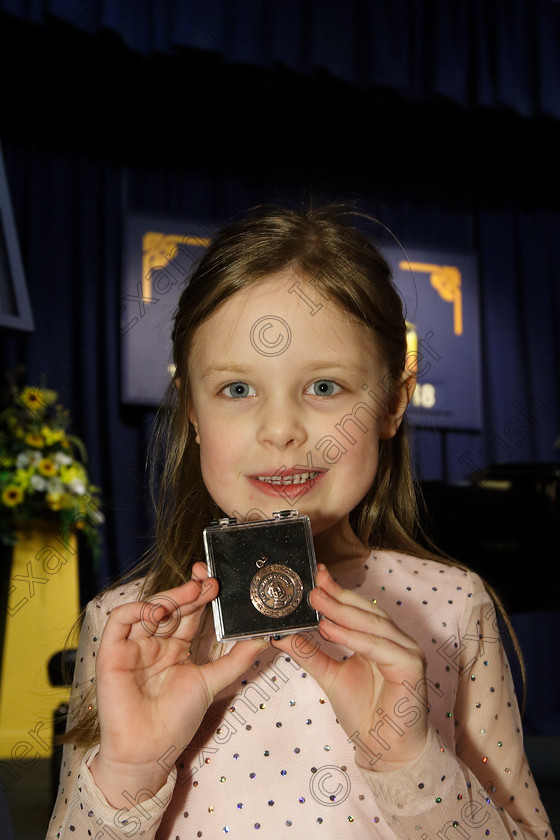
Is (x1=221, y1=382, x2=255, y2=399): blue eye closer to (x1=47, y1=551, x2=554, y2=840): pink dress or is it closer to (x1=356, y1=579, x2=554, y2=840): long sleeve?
(x1=47, y1=551, x2=554, y2=840): pink dress

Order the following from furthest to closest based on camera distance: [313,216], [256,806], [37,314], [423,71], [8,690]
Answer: [37,314] < [423,71] < [8,690] < [313,216] < [256,806]

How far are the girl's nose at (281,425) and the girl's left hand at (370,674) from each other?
18 cm

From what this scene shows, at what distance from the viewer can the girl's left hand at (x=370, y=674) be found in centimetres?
75

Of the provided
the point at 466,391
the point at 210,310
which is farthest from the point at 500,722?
the point at 466,391

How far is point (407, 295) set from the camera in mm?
4211

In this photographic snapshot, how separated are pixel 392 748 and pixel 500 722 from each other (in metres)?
0.25

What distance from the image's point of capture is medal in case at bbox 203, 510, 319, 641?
75 cm

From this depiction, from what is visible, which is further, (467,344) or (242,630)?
(467,344)

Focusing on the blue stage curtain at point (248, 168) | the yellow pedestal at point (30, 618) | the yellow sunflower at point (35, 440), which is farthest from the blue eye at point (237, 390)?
the blue stage curtain at point (248, 168)

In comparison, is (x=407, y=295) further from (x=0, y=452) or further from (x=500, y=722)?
(x=500, y=722)

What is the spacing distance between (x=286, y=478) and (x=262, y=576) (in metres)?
0.19

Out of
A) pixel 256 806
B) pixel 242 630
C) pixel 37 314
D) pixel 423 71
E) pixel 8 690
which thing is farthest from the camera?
pixel 37 314

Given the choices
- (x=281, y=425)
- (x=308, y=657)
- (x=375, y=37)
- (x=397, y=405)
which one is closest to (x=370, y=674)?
(x=308, y=657)

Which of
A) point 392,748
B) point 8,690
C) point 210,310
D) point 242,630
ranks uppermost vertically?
point 210,310
